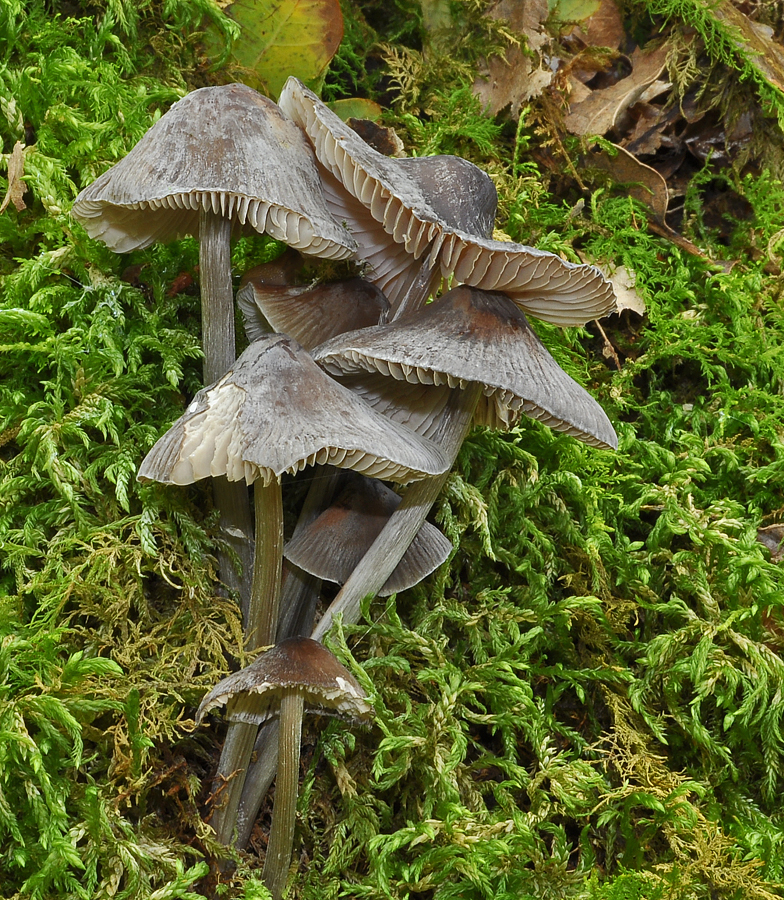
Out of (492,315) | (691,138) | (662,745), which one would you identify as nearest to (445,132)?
(691,138)

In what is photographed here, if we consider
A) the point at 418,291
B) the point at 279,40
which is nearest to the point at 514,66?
the point at 279,40

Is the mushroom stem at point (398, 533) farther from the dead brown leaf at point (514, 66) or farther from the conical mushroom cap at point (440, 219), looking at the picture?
the dead brown leaf at point (514, 66)

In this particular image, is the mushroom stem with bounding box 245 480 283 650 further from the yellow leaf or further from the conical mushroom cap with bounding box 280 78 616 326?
the yellow leaf

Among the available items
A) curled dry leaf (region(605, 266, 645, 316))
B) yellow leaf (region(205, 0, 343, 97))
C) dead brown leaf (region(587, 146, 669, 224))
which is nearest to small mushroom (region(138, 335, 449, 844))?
yellow leaf (region(205, 0, 343, 97))

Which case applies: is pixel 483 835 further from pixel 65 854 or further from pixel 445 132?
pixel 445 132

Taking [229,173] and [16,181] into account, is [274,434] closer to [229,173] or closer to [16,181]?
[229,173]
